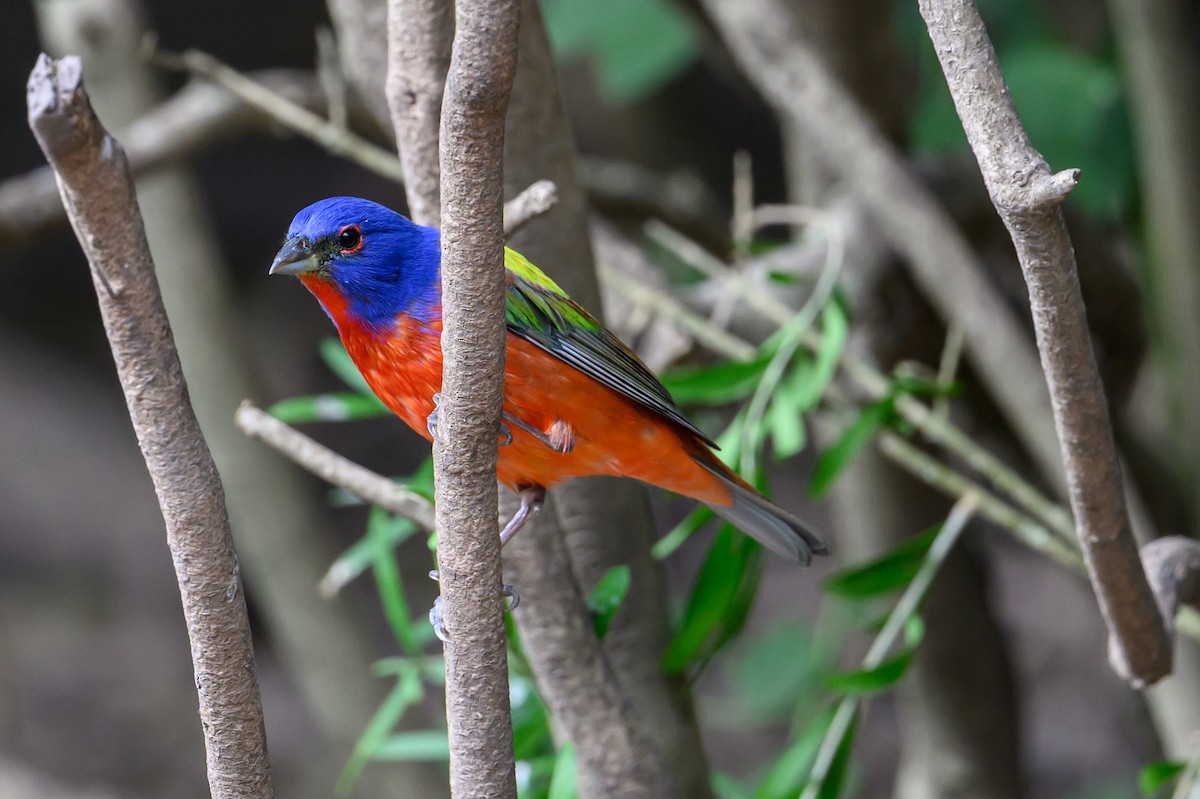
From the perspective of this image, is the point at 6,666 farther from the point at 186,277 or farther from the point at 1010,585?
the point at 1010,585

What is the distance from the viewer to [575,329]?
212 centimetres

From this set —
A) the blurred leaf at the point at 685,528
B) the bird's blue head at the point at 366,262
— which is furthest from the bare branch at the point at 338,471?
the blurred leaf at the point at 685,528

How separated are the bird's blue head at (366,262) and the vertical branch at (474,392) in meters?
0.59

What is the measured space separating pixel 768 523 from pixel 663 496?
899 mm

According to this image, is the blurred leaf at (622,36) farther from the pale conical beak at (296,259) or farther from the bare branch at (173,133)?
the pale conical beak at (296,259)

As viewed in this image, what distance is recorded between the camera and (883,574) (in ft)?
8.36

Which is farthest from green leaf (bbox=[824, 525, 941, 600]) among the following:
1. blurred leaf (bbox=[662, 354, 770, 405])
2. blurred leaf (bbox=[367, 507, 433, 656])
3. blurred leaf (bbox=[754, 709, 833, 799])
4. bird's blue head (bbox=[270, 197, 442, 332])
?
bird's blue head (bbox=[270, 197, 442, 332])

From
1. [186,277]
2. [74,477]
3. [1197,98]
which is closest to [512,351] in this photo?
[186,277]

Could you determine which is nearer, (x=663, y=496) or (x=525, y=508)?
(x=525, y=508)

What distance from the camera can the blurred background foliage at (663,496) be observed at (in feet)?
8.74

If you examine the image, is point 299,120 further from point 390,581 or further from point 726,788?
point 726,788

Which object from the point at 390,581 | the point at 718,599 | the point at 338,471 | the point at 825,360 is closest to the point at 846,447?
the point at 825,360

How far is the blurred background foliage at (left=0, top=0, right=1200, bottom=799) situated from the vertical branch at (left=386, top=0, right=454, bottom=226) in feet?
2.34

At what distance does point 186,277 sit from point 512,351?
7.12ft
